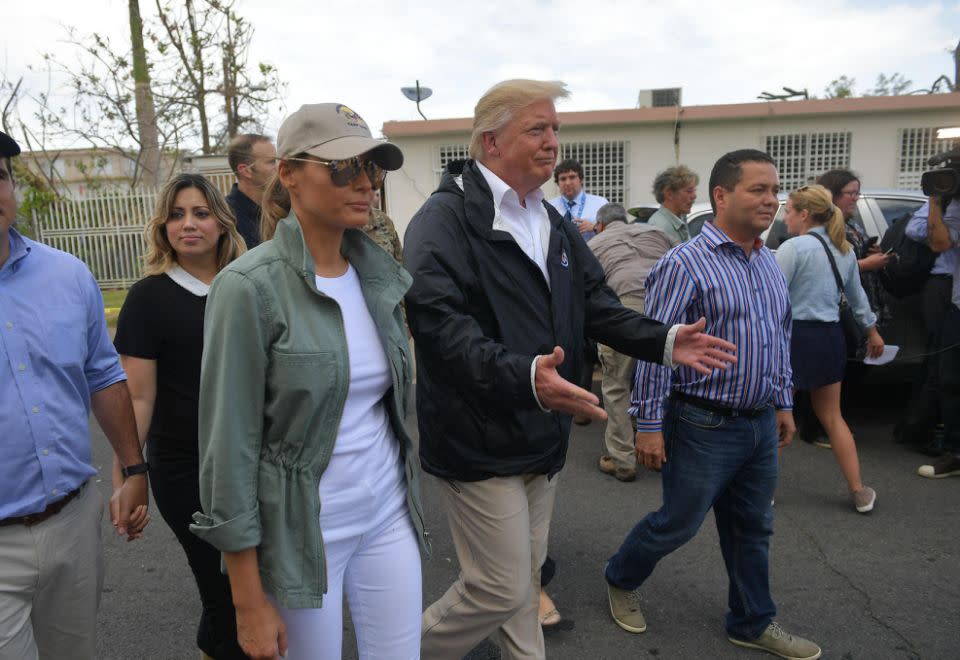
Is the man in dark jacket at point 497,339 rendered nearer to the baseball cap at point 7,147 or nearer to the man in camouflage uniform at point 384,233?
the baseball cap at point 7,147

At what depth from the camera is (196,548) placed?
96.4 inches

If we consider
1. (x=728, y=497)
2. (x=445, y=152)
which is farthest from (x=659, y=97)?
(x=728, y=497)

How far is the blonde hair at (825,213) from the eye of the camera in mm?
4484

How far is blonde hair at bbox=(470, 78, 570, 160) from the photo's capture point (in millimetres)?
2383

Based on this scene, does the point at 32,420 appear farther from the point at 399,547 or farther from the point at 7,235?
the point at 399,547

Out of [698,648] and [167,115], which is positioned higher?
[167,115]

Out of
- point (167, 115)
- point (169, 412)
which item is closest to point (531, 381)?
point (169, 412)

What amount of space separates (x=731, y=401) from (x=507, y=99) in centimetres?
145

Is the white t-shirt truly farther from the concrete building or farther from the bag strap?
the concrete building

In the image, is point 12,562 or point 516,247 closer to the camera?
point 12,562

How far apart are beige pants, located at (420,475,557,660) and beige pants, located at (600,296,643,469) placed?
2.61 meters

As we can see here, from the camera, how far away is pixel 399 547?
6.36ft

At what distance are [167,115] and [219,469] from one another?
16.6 m

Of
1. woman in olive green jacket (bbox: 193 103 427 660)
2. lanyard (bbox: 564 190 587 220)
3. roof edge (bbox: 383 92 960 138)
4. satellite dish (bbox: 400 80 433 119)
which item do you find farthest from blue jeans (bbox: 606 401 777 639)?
roof edge (bbox: 383 92 960 138)
